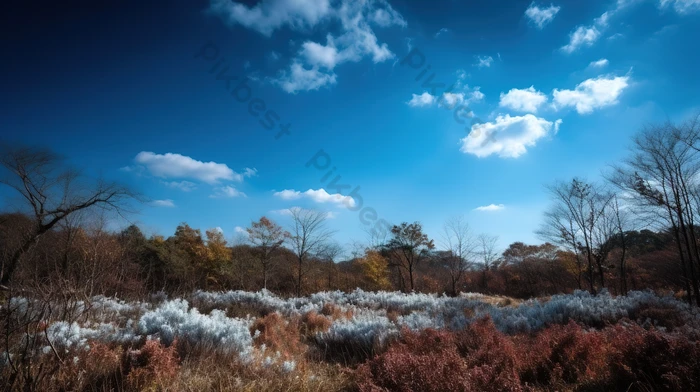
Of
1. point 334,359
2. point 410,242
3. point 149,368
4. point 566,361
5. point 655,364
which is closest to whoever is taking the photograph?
point 655,364

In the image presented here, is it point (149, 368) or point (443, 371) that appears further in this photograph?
point (149, 368)

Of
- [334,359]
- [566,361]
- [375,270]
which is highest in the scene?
[375,270]

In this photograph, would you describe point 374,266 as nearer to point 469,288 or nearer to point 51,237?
point 469,288

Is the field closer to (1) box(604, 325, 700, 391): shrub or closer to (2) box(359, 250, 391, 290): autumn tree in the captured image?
(1) box(604, 325, 700, 391): shrub

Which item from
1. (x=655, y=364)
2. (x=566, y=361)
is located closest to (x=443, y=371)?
(x=566, y=361)

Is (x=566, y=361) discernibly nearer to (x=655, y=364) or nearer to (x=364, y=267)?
(x=655, y=364)

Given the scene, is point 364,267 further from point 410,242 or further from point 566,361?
point 566,361

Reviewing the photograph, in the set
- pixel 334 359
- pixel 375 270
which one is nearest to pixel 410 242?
pixel 375 270

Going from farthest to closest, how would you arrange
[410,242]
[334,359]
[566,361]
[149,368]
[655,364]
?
1. [410,242]
2. [334,359]
3. [566,361]
4. [149,368]
5. [655,364]

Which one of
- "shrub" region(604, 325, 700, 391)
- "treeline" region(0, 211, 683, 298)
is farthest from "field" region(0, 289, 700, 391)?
"treeline" region(0, 211, 683, 298)

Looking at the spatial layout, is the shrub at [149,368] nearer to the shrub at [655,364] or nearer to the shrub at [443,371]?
the shrub at [443,371]

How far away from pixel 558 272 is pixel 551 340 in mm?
33462

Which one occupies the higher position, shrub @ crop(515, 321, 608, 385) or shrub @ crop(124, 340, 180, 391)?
shrub @ crop(124, 340, 180, 391)

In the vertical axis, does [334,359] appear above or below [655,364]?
below
